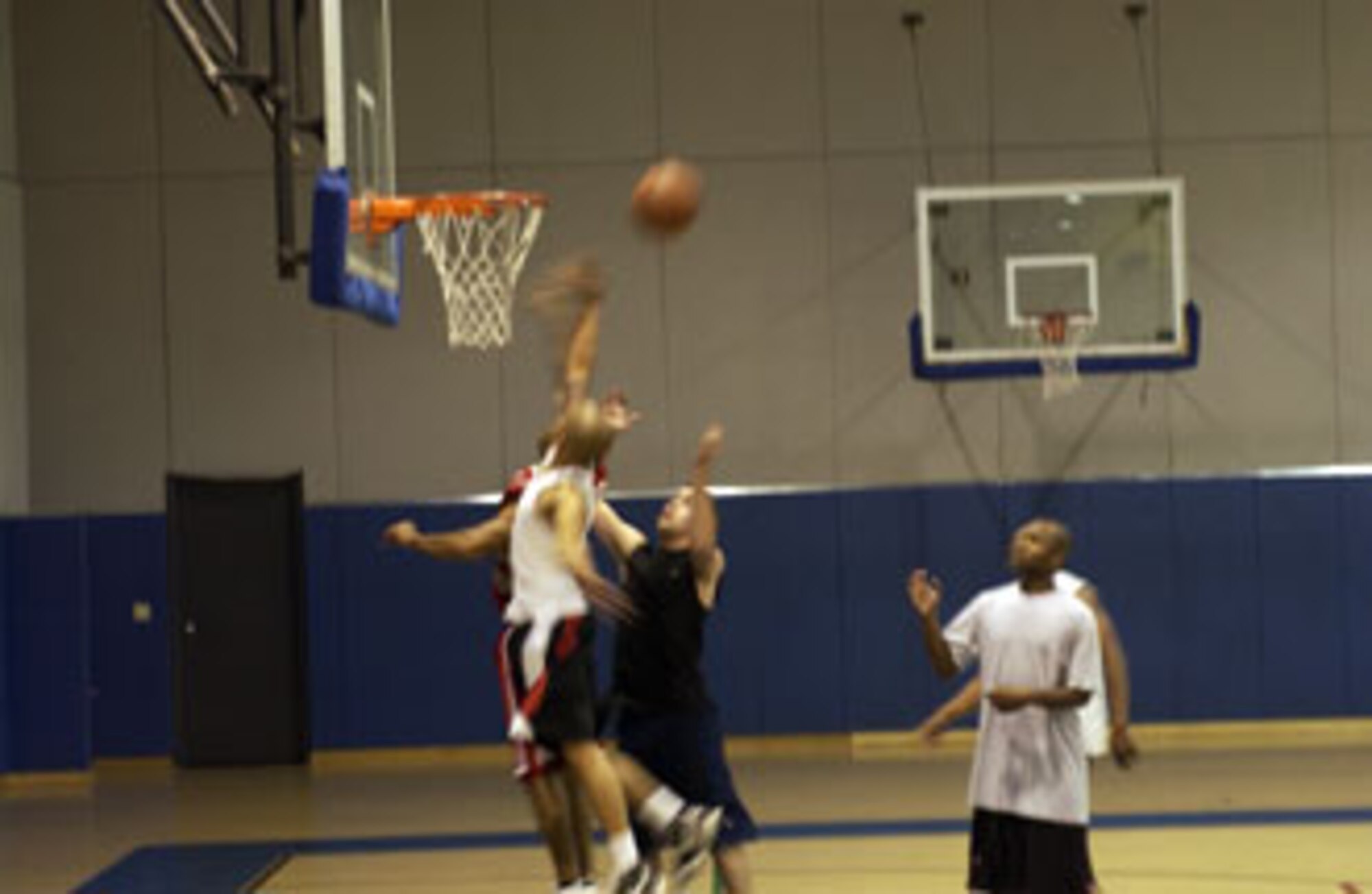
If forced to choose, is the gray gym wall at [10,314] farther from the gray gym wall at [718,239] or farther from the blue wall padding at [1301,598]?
the blue wall padding at [1301,598]

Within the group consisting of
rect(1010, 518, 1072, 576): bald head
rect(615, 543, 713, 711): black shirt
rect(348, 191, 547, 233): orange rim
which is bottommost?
rect(615, 543, 713, 711): black shirt

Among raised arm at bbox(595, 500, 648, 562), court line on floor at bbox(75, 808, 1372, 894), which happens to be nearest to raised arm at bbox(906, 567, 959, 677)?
raised arm at bbox(595, 500, 648, 562)

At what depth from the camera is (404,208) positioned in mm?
10477

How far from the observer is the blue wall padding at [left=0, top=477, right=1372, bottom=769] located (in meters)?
16.2

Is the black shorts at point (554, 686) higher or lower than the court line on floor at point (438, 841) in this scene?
higher

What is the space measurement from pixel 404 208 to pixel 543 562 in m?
3.23

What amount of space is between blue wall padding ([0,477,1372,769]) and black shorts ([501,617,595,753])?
8519mm

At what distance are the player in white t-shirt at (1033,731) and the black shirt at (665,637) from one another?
2.93 ft

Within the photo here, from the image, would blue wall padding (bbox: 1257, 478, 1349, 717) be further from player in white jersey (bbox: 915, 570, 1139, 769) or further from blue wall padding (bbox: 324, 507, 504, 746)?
player in white jersey (bbox: 915, 570, 1139, 769)

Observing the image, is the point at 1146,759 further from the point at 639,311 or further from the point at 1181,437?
the point at 639,311

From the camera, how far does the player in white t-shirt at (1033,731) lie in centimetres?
731

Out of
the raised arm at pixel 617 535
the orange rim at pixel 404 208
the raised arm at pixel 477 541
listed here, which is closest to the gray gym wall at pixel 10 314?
the orange rim at pixel 404 208

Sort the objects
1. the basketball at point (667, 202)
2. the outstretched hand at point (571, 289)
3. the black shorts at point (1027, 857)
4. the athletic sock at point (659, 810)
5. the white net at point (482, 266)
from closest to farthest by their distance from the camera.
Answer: the black shorts at point (1027, 857) < the athletic sock at point (659, 810) < the outstretched hand at point (571, 289) < the basketball at point (667, 202) < the white net at point (482, 266)

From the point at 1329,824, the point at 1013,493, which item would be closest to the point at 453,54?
the point at 1013,493
